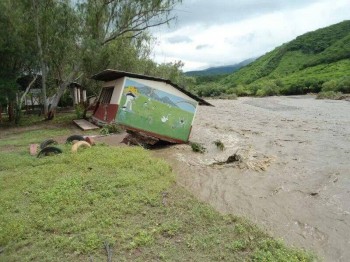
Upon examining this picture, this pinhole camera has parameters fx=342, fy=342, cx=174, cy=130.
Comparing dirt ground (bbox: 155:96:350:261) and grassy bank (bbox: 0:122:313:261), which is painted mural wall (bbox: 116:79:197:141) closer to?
dirt ground (bbox: 155:96:350:261)

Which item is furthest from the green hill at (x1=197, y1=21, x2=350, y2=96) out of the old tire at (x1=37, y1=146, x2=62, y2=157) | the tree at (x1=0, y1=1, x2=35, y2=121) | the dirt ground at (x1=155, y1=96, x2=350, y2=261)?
the old tire at (x1=37, y1=146, x2=62, y2=157)

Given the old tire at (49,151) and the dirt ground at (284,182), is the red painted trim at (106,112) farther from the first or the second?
the old tire at (49,151)

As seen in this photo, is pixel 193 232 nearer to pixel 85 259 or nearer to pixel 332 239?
pixel 85 259

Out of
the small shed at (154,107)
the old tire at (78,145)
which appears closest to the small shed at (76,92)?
the small shed at (154,107)

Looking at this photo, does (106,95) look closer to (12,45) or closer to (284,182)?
(12,45)

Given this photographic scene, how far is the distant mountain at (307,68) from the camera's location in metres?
57.5

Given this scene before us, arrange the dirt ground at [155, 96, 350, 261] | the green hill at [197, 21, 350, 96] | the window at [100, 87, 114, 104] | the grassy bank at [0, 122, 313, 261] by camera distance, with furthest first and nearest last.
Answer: the green hill at [197, 21, 350, 96] → the window at [100, 87, 114, 104] → the dirt ground at [155, 96, 350, 261] → the grassy bank at [0, 122, 313, 261]

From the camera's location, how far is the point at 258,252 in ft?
16.8

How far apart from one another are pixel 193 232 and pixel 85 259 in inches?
72.0

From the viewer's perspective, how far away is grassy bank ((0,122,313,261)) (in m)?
5.17

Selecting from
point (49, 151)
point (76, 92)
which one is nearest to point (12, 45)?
point (49, 151)

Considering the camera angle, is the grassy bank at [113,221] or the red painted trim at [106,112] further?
the red painted trim at [106,112]

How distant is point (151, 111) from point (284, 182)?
6.72 m

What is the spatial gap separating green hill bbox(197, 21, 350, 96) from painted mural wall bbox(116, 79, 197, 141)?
39.8 m
